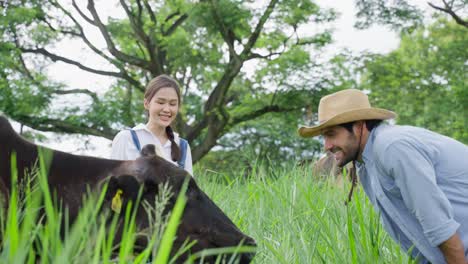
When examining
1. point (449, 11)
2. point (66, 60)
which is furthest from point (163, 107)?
point (66, 60)

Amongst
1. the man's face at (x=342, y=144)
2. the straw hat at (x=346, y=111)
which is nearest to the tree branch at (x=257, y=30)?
the straw hat at (x=346, y=111)

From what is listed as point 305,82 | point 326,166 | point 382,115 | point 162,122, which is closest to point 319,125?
point 382,115

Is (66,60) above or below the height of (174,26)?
below

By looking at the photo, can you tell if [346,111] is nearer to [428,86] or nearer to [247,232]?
[247,232]

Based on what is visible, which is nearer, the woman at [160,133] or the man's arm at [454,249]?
the man's arm at [454,249]

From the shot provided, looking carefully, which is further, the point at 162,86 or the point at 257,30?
the point at 257,30

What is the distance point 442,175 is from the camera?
3197 mm

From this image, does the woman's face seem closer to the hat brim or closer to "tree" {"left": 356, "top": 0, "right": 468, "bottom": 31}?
the hat brim

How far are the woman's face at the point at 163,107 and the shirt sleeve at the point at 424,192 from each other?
6.92ft

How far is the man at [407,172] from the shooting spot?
9.87 feet

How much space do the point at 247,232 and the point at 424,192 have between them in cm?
156

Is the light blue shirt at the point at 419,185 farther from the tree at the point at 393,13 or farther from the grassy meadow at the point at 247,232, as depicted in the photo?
the tree at the point at 393,13

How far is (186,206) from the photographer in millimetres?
3139

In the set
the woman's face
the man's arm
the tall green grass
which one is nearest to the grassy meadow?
the tall green grass
